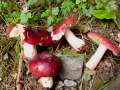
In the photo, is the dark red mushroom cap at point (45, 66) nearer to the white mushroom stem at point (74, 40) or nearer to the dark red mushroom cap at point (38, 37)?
the dark red mushroom cap at point (38, 37)

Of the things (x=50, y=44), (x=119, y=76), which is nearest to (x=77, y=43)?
(x=50, y=44)

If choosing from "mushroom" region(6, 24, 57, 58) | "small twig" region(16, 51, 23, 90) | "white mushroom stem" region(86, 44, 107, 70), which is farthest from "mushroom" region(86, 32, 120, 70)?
"small twig" region(16, 51, 23, 90)

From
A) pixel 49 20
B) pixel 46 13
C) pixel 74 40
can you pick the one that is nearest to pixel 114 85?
pixel 74 40

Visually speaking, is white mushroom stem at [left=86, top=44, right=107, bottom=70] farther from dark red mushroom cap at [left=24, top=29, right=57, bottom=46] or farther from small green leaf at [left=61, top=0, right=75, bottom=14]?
small green leaf at [left=61, top=0, right=75, bottom=14]

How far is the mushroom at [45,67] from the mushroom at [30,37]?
0.31 ft

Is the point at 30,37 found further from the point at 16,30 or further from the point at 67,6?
the point at 67,6

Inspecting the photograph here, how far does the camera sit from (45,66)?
10.4 feet

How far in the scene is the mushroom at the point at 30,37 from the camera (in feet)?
10.7

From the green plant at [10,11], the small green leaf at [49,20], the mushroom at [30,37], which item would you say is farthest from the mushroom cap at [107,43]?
the green plant at [10,11]

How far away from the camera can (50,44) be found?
3412 mm

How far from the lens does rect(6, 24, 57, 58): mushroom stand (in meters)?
3.26

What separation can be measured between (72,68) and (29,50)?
1.33ft

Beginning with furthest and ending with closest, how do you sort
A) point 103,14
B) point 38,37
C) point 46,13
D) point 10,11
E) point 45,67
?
point 10,11 → point 46,13 → point 103,14 → point 38,37 → point 45,67

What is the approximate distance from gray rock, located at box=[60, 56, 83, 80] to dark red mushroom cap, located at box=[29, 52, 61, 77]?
0.42ft
